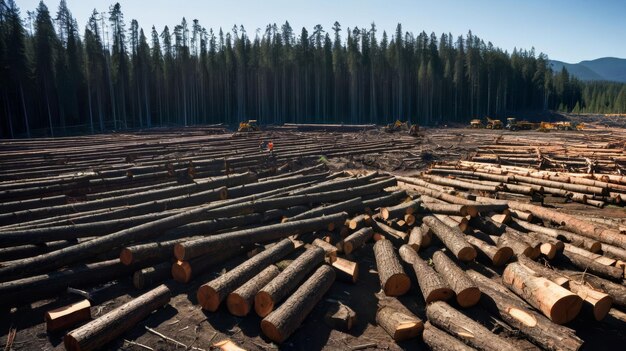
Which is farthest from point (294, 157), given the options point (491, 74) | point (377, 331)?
point (491, 74)

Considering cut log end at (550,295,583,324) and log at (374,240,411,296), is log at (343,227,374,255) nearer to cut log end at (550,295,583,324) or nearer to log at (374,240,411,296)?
log at (374,240,411,296)

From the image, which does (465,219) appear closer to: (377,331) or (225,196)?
(377,331)

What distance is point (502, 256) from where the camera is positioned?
664 cm

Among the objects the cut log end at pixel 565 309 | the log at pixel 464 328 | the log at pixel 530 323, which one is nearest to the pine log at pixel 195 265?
the log at pixel 464 328

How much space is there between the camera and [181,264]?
6.23 metres

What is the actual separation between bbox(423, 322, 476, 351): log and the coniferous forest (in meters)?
46.0

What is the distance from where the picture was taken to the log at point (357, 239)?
23.9 feet

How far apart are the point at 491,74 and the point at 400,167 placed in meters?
62.9

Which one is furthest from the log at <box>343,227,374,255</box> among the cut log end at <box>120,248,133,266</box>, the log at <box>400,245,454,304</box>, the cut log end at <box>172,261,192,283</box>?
the cut log end at <box>120,248,133,266</box>

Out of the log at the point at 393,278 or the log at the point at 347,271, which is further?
the log at the point at 347,271

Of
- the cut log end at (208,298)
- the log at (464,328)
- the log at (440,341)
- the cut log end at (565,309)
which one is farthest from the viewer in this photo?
the cut log end at (208,298)

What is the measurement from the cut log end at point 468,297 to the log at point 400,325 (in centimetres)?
77

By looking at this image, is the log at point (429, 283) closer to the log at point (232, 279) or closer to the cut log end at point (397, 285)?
the cut log end at point (397, 285)

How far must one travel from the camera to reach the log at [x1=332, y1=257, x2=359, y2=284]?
6.43m
